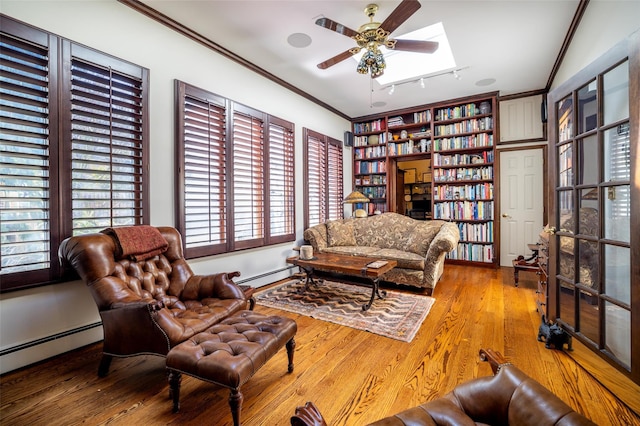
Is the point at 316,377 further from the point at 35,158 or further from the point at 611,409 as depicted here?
the point at 35,158

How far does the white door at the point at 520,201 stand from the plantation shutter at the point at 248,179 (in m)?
4.25

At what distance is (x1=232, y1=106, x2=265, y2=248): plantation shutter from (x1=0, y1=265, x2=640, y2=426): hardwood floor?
5.50ft

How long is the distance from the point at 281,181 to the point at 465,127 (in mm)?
3539

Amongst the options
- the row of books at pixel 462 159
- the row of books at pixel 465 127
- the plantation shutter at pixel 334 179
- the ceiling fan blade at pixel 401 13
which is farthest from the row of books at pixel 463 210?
the ceiling fan blade at pixel 401 13

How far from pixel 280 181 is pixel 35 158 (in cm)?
268

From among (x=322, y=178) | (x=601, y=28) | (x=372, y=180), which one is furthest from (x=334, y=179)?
(x=601, y=28)

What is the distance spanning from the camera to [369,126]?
618cm

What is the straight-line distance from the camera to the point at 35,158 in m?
2.03

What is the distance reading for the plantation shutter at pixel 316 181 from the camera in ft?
16.1

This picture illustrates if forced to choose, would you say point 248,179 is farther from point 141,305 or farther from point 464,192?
point 464,192

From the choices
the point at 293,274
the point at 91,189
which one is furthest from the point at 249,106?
the point at 293,274

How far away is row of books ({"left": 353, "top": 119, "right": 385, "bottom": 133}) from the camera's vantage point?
6016mm

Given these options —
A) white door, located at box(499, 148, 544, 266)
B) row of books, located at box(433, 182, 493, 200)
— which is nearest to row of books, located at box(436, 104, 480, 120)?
white door, located at box(499, 148, 544, 266)

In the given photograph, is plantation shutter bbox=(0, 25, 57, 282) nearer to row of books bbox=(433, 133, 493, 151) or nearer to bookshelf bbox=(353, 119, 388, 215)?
bookshelf bbox=(353, 119, 388, 215)
